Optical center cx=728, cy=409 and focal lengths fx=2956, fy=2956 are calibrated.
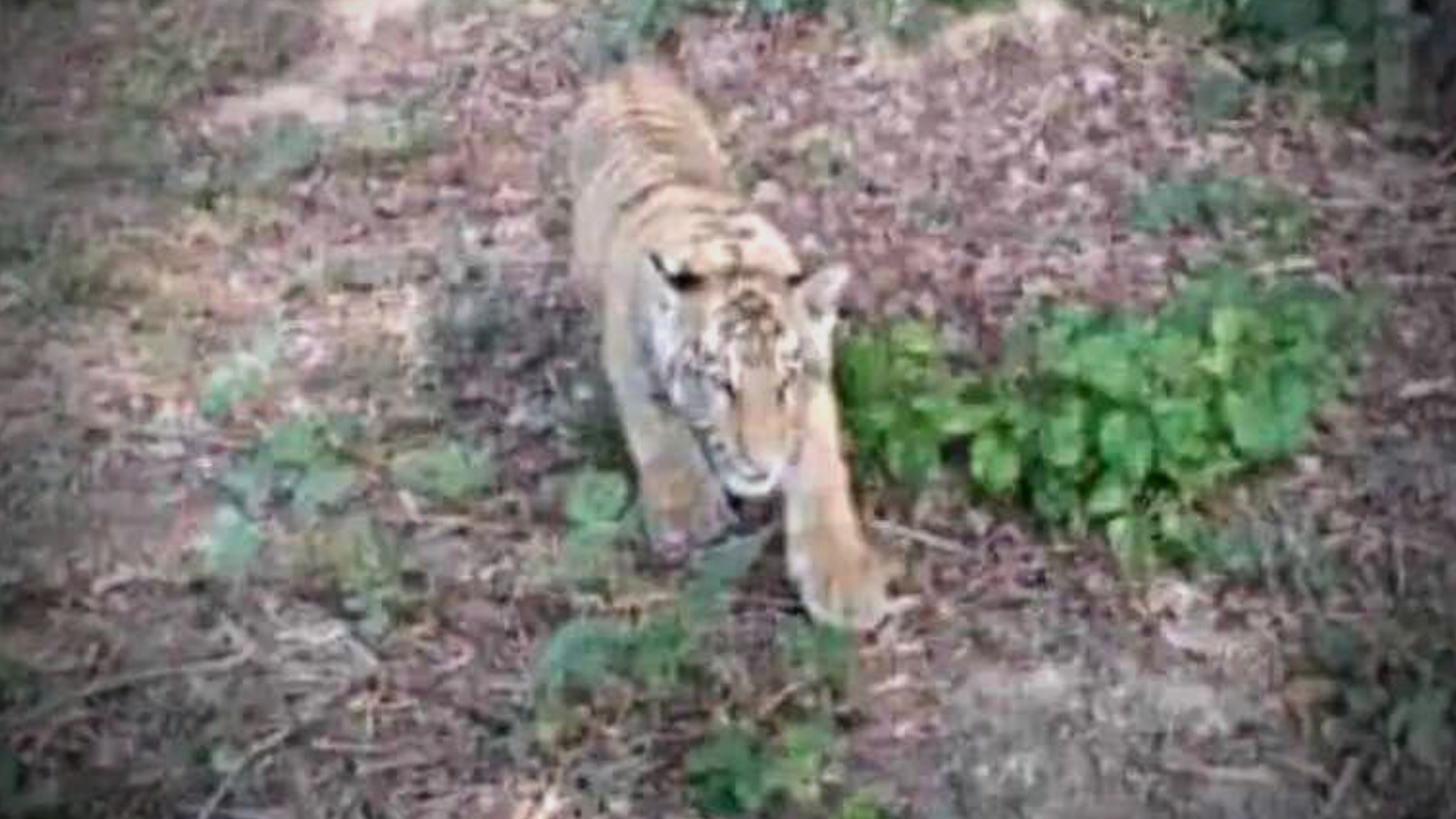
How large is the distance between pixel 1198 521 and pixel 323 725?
1.30 meters

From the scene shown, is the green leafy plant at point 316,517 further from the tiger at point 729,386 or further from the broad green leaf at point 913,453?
the broad green leaf at point 913,453

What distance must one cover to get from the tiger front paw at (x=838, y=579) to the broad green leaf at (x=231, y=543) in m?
0.83

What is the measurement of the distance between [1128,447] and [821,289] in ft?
1.65

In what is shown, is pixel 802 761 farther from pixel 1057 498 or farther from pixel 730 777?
pixel 1057 498

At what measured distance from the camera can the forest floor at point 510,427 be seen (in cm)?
388

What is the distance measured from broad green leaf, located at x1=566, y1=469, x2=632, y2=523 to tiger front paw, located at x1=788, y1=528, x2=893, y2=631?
0.35 m

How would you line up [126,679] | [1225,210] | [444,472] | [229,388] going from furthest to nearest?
[1225,210], [229,388], [444,472], [126,679]

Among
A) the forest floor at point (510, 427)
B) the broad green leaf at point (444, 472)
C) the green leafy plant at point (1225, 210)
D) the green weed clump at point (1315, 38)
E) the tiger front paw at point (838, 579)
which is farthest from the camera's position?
the green weed clump at point (1315, 38)

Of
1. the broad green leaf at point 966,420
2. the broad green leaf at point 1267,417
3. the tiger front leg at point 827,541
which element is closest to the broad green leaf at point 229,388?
the tiger front leg at point 827,541

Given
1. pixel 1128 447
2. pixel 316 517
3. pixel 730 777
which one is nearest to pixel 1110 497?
pixel 1128 447

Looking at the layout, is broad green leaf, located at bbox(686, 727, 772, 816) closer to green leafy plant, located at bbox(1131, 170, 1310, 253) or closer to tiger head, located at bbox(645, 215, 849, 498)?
tiger head, located at bbox(645, 215, 849, 498)

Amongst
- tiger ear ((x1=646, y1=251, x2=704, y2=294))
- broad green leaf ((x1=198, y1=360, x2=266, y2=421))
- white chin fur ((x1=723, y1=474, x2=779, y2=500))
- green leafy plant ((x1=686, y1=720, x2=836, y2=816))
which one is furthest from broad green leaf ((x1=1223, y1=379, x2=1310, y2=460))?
broad green leaf ((x1=198, y1=360, x2=266, y2=421))

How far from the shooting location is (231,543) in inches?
175

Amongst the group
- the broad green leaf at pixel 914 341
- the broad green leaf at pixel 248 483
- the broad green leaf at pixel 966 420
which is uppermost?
the broad green leaf at pixel 914 341
